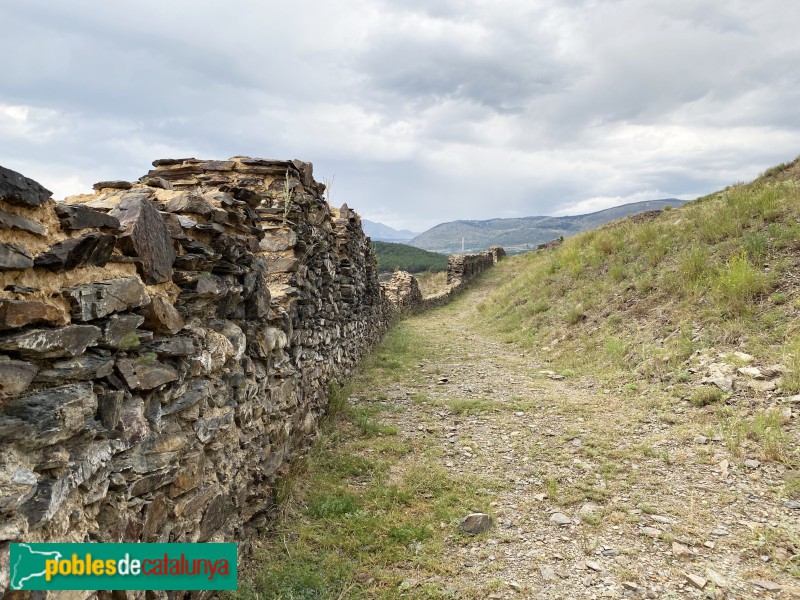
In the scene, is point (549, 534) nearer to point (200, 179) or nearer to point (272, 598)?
point (272, 598)

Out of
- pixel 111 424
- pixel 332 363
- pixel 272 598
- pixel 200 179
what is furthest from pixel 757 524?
pixel 200 179

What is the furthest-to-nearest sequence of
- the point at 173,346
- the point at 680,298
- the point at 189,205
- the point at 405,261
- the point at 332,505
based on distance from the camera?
the point at 405,261 → the point at 680,298 → the point at 332,505 → the point at 189,205 → the point at 173,346

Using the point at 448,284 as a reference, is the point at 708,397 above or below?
below

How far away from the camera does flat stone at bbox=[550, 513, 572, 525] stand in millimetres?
4348

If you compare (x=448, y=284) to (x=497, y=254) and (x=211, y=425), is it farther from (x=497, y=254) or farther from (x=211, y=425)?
(x=211, y=425)

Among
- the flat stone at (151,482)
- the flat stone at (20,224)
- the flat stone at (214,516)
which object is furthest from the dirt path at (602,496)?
the flat stone at (20,224)

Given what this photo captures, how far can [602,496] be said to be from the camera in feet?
15.4

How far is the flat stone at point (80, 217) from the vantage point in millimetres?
2307

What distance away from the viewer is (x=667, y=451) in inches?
216

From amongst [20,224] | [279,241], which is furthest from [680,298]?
[20,224]

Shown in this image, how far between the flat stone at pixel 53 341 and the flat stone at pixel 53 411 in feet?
0.54

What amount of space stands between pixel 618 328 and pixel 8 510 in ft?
32.2

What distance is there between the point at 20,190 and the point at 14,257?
294 millimetres

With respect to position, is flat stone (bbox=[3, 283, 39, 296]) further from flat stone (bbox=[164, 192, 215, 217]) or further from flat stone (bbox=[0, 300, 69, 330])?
flat stone (bbox=[164, 192, 215, 217])
